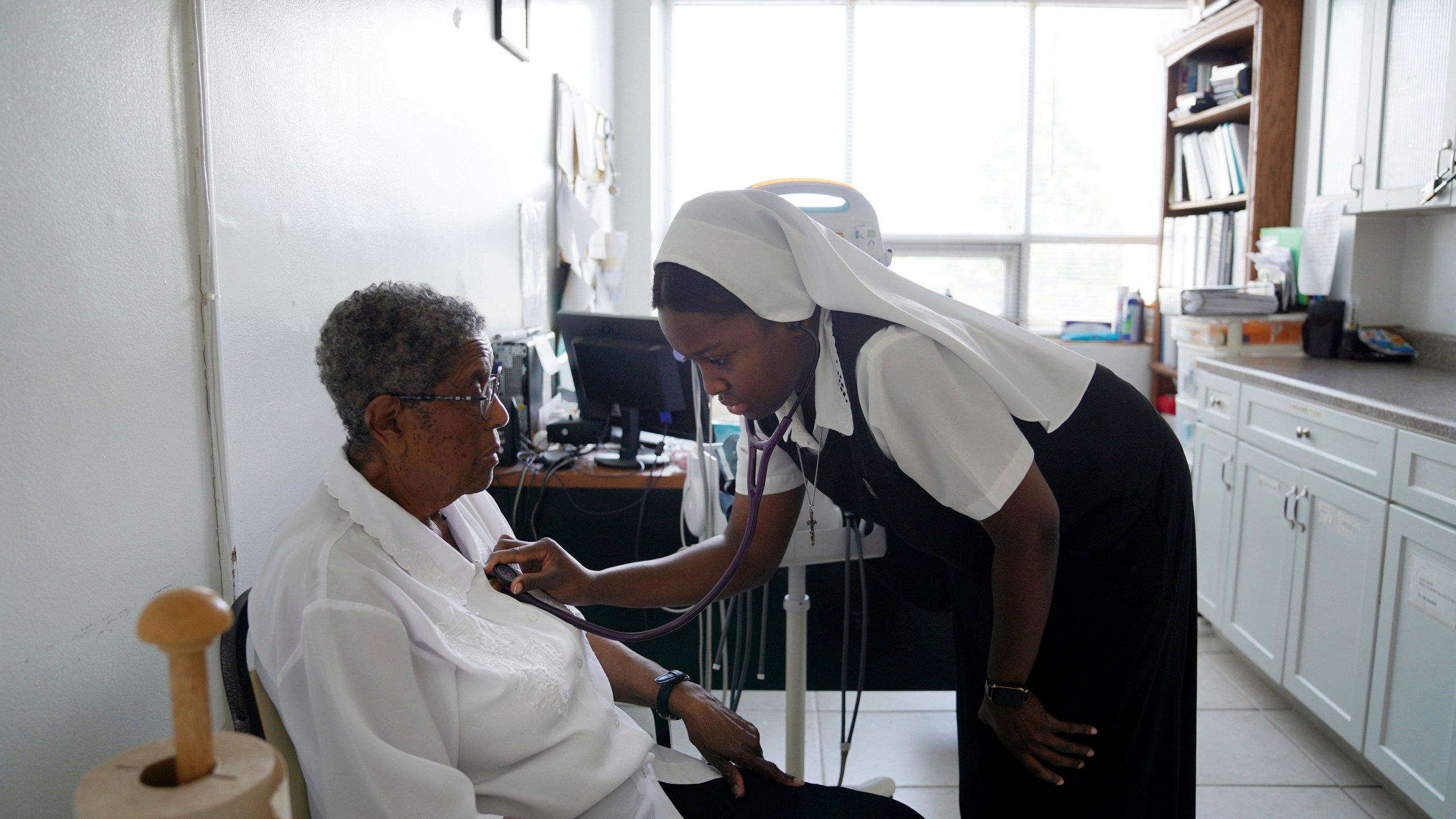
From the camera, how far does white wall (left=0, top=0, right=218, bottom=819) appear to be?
0.83 m

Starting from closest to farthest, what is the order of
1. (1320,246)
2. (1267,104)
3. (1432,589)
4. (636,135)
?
(1432,589) → (1320,246) → (1267,104) → (636,135)

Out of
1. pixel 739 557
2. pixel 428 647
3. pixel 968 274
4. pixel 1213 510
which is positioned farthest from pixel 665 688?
pixel 968 274

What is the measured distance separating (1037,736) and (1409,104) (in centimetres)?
252

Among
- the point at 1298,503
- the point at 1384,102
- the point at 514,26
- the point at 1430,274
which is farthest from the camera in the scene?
the point at 1430,274

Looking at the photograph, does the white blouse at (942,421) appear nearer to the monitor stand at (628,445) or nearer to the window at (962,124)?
the monitor stand at (628,445)

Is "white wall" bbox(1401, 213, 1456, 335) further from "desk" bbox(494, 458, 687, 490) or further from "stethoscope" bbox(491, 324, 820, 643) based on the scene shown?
"stethoscope" bbox(491, 324, 820, 643)

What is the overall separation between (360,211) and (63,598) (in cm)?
89

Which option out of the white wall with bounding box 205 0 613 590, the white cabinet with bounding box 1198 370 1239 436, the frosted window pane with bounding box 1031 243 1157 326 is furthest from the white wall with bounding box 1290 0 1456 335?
the white wall with bounding box 205 0 613 590

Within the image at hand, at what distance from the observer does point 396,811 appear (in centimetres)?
83

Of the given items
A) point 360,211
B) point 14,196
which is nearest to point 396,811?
point 14,196

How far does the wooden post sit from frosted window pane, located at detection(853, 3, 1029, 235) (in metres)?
4.52

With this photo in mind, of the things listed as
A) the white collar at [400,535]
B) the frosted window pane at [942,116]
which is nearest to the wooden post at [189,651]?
the white collar at [400,535]

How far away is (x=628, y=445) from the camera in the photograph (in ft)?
7.32

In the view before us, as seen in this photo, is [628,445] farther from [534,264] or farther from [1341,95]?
[1341,95]
